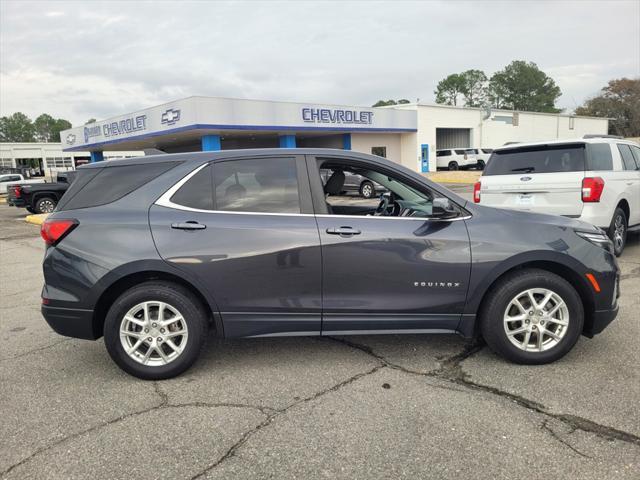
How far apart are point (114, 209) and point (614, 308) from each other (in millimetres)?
3873

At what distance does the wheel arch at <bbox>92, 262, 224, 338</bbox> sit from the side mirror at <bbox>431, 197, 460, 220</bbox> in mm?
1767

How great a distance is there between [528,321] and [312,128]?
27506mm

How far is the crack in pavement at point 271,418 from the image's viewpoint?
2.55 metres

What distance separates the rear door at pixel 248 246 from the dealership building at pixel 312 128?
75.3ft

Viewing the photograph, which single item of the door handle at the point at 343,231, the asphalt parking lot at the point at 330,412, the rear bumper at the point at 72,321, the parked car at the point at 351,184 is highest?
the parked car at the point at 351,184

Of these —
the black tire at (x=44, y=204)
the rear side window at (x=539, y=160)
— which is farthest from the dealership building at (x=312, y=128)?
the rear side window at (x=539, y=160)

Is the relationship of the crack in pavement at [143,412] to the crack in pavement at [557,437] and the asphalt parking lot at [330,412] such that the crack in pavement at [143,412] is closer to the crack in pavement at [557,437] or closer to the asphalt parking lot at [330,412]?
the asphalt parking lot at [330,412]

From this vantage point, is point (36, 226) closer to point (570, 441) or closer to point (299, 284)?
point (299, 284)

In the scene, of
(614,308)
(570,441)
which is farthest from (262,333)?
(614,308)

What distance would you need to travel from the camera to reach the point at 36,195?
17.6 m

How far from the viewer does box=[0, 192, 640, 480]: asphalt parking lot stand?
253cm

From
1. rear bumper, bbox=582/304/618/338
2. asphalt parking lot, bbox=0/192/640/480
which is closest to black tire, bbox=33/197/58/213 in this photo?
asphalt parking lot, bbox=0/192/640/480

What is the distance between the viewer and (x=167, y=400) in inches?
130

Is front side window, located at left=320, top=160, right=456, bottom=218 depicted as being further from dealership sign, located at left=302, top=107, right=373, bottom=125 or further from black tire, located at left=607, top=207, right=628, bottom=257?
dealership sign, located at left=302, top=107, right=373, bottom=125
